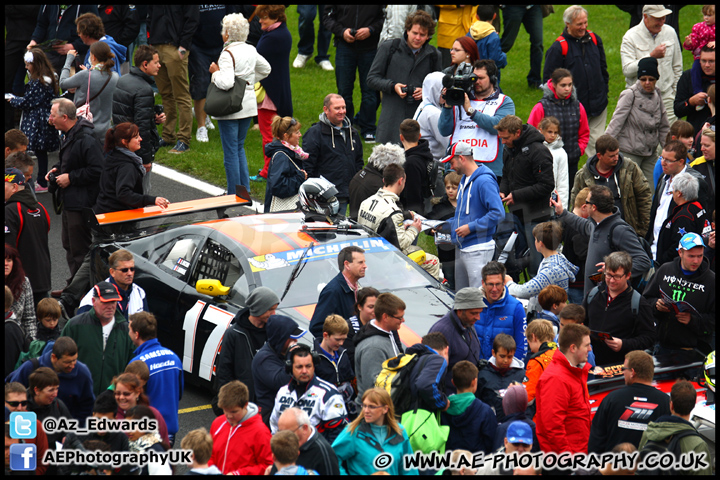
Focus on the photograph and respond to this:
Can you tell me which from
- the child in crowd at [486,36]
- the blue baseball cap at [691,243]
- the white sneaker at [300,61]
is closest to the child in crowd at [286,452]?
the blue baseball cap at [691,243]

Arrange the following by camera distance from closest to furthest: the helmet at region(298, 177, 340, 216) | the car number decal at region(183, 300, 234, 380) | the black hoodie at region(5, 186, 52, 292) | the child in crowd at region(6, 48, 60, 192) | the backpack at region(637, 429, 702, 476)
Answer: the backpack at region(637, 429, 702, 476)
the car number decal at region(183, 300, 234, 380)
the black hoodie at region(5, 186, 52, 292)
the helmet at region(298, 177, 340, 216)
the child in crowd at region(6, 48, 60, 192)

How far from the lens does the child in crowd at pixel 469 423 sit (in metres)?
6.34

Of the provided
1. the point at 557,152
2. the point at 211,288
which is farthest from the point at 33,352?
the point at 557,152

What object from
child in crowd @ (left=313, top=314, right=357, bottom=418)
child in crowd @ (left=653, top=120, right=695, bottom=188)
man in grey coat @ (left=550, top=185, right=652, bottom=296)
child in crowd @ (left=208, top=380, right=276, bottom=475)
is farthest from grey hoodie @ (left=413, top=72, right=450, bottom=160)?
child in crowd @ (left=208, top=380, right=276, bottom=475)

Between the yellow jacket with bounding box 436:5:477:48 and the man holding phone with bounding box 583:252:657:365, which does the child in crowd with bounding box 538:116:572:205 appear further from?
the yellow jacket with bounding box 436:5:477:48

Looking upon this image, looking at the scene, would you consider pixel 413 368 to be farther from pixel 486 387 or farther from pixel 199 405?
pixel 199 405

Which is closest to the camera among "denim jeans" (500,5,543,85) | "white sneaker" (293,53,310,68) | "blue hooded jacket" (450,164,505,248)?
"blue hooded jacket" (450,164,505,248)

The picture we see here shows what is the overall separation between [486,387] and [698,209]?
3.71 m

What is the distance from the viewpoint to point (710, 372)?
25.4 feet

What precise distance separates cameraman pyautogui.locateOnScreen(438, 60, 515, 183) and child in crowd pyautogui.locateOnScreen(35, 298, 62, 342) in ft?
16.8

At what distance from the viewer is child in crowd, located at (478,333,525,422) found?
717cm

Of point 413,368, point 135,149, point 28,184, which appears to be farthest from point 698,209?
point 28,184

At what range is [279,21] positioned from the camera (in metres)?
13.7

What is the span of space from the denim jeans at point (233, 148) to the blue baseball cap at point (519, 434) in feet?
24.8
